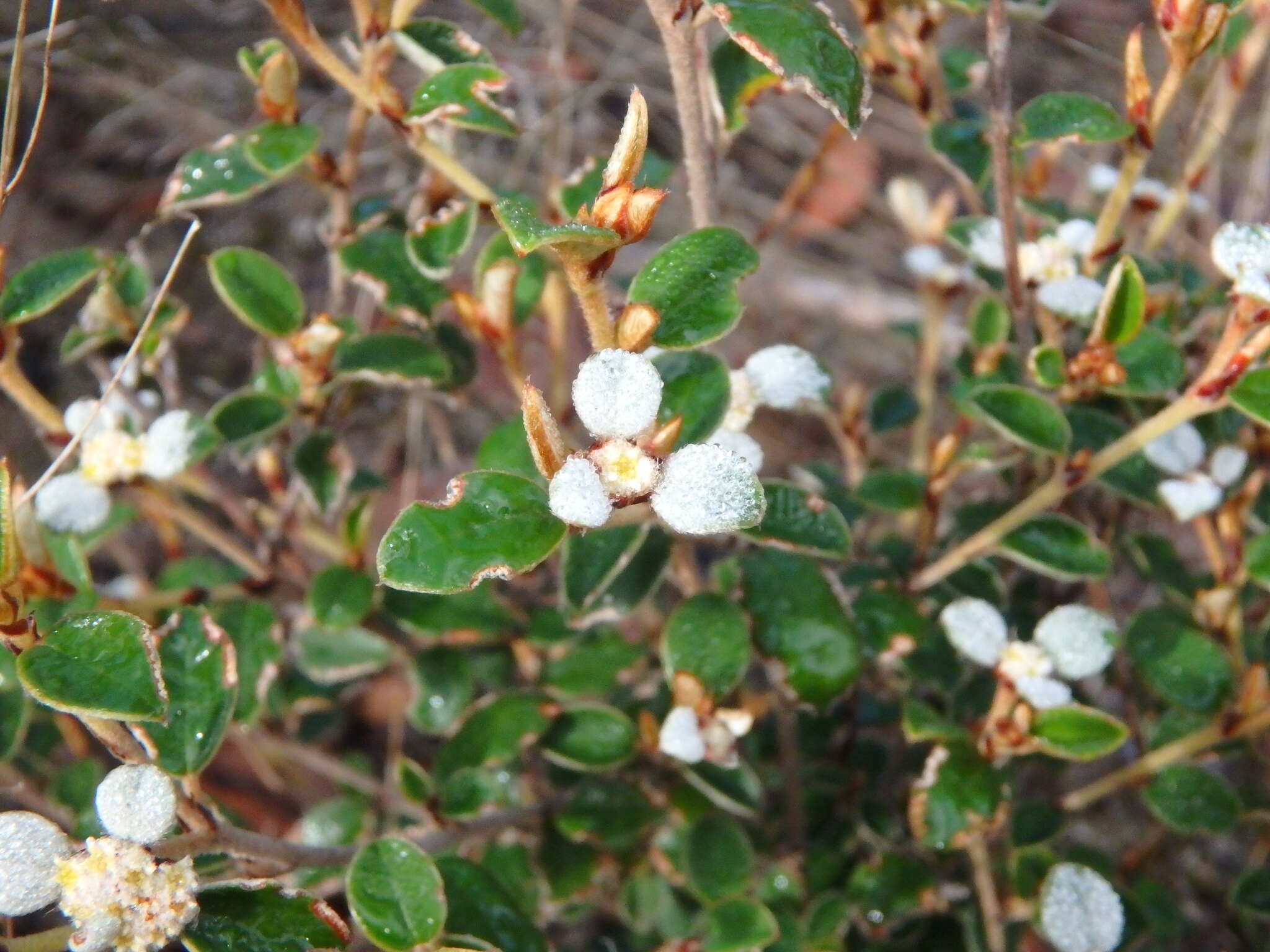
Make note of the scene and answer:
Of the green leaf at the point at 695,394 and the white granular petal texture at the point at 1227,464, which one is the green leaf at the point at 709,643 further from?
the white granular petal texture at the point at 1227,464

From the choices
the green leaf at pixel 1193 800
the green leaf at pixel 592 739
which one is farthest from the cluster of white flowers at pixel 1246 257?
the green leaf at pixel 592 739

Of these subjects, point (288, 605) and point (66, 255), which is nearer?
point (66, 255)

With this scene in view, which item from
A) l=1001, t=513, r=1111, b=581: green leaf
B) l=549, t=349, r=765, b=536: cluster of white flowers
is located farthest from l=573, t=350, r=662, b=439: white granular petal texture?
l=1001, t=513, r=1111, b=581: green leaf

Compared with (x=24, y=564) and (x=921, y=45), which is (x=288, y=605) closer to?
(x=24, y=564)

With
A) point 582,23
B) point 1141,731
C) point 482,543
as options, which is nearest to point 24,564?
point 482,543

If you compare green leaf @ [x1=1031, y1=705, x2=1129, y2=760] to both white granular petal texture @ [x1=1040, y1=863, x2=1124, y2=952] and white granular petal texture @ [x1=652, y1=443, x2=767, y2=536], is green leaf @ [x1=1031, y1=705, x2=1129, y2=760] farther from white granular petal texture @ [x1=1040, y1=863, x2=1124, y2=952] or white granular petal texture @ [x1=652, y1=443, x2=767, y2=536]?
white granular petal texture @ [x1=652, y1=443, x2=767, y2=536]

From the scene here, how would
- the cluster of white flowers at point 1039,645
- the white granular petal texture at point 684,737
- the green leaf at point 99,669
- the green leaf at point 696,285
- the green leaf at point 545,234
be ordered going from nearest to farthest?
the green leaf at point 545,234 < the green leaf at point 99,669 < the green leaf at point 696,285 < the white granular petal texture at point 684,737 < the cluster of white flowers at point 1039,645

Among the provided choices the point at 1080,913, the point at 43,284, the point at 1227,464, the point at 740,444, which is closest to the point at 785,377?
the point at 740,444
